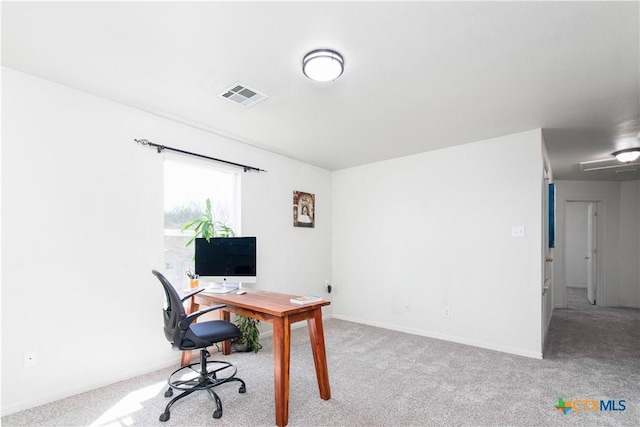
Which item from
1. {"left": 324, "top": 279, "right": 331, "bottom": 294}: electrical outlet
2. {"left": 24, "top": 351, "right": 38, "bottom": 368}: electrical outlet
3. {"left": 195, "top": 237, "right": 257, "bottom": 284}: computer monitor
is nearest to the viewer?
{"left": 24, "top": 351, "right": 38, "bottom": 368}: electrical outlet

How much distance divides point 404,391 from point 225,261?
2.05 meters

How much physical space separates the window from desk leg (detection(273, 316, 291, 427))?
1678 mm

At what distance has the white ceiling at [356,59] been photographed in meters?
1.72

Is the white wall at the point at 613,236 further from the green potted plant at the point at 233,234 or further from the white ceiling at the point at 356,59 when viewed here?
the green potted plant at the point at 233,234

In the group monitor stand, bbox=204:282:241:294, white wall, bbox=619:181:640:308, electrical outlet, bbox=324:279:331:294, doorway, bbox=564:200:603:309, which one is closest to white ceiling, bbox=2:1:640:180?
monitor stand, bbox=204:282:241:294

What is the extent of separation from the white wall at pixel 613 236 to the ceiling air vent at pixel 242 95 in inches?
243

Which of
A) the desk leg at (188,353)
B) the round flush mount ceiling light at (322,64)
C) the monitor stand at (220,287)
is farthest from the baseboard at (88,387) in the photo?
the round flush mount ceiling light at (322,64)

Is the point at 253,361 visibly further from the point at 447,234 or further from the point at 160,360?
the point at 447,234

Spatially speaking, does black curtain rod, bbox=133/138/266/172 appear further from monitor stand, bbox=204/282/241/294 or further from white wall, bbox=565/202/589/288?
white wall, bbox=565/202/589/288

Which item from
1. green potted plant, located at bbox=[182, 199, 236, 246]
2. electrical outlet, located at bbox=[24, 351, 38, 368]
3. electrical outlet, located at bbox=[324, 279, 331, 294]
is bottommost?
electrical outlet, located at bbox=[324, 279, 331, 294]

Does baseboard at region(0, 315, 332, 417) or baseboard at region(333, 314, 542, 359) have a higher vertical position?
baseboard at region(0, 315, 332, 417)

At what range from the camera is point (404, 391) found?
261 centimetres

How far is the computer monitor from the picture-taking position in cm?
327

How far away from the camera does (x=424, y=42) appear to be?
6.45ft
